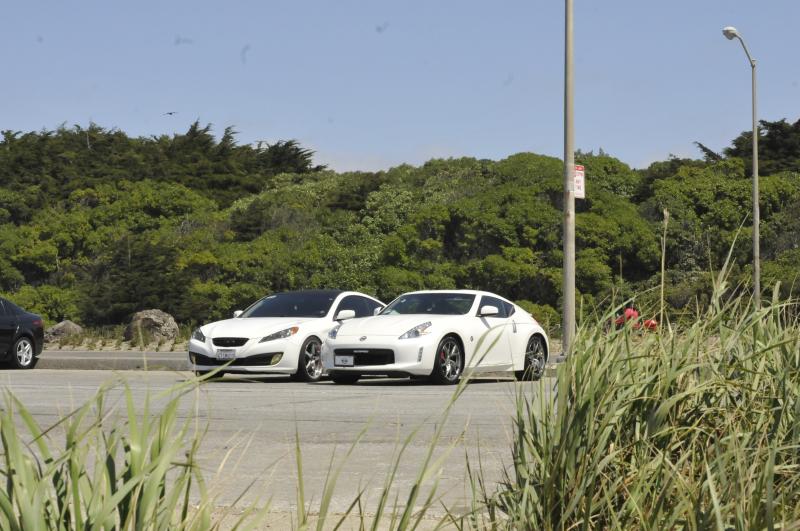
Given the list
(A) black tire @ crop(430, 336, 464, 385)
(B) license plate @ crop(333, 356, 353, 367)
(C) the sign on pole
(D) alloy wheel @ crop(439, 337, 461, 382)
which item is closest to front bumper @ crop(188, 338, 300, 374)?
(B) license plate @ crop(333, 356, 353, 367)

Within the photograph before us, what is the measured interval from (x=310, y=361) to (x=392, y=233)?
23666mm

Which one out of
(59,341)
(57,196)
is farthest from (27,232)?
(59,341)

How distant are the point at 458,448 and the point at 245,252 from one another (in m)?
32.8

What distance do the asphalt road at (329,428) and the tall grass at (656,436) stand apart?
31 cm

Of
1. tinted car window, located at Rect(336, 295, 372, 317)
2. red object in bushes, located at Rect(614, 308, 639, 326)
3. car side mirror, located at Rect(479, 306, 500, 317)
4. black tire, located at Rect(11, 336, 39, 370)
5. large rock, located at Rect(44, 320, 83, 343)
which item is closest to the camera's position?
red object in bushes, located at Rect(614, 308, 639, 326)

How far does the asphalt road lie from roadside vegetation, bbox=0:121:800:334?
57.8ft

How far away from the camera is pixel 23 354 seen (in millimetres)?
22312

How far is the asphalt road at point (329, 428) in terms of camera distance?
6.82 meters

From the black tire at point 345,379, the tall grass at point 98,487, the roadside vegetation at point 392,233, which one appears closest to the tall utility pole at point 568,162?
the black tire at point 345,379

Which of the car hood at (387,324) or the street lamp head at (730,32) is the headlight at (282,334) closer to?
the car hood at (387,324)

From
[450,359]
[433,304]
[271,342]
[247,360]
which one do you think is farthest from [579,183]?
[247,360]

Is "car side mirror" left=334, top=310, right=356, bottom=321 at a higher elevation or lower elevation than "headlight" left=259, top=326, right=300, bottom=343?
higher

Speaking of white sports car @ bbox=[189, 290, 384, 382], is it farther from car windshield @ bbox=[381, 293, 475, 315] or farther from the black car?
the black car

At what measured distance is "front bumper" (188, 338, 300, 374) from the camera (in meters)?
17.0
